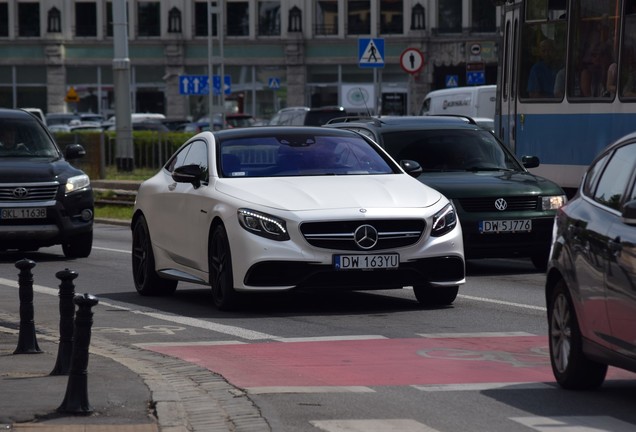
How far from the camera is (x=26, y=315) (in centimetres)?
1038

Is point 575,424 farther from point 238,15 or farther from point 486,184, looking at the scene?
point 238,15

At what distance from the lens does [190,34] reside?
81375 mm

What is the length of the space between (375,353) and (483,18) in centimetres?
6757

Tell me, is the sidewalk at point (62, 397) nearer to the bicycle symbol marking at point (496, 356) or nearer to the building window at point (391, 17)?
the bicycle symbol marking at point (496, 356)

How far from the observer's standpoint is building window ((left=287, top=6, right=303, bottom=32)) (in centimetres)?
7969

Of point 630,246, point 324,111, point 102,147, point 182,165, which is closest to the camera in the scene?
point 630,246

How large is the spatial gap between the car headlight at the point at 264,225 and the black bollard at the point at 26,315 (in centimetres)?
261

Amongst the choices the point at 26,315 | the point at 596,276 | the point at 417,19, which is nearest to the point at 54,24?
the point at 417,19

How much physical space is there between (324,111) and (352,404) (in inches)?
1591

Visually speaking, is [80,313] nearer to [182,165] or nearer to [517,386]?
[517,386]

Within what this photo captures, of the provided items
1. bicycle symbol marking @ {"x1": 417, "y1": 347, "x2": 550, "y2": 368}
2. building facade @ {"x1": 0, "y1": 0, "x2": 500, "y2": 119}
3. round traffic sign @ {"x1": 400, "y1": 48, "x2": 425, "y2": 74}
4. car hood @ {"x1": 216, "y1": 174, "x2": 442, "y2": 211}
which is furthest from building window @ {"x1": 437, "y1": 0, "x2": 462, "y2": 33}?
bicycle symbol marking @ {"x1": 417, "y1": 347, "x2": 550, "y2": 368}

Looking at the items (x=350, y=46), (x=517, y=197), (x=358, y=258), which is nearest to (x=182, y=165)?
(x=358, y=258)

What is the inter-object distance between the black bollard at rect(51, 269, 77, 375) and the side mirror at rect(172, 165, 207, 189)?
4813 millimetres

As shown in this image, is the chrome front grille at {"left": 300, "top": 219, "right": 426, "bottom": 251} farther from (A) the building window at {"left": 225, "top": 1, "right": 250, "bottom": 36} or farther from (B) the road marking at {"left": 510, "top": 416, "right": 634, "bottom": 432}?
(A) the building window at {"left": 225, "top": 1, "right": 250, "bottom": 36}
